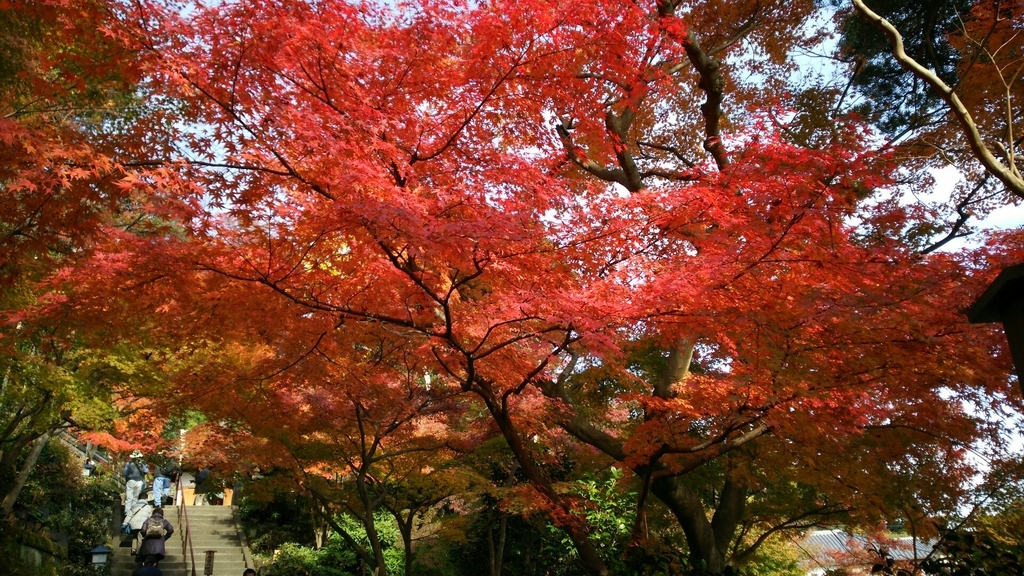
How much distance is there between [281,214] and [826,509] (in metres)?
8.26

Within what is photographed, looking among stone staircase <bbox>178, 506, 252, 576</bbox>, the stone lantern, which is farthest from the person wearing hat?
the stone lantern

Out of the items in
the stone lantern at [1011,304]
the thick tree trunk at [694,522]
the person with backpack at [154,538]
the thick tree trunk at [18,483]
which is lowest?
the thick tree trunk at [694,522]

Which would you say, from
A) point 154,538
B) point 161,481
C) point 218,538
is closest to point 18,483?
point 154,538

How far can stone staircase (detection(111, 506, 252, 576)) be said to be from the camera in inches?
486

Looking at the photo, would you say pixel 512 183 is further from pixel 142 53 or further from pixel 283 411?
pixel 283 411

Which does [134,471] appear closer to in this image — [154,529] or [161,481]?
[161,481]

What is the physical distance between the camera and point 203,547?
537 inches

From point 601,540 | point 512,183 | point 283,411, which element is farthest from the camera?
point 601,540

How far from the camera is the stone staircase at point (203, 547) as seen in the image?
40.5 ft

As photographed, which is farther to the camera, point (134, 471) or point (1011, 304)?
point (134, 471)

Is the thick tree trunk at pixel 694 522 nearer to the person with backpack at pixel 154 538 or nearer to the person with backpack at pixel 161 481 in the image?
the person with backpack at pixel 154 538

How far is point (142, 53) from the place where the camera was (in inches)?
179

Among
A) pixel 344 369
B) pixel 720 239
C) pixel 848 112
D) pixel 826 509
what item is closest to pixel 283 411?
pixel 344 369

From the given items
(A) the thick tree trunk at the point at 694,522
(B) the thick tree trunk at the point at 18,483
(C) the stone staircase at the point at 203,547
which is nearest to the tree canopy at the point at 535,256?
(A) the thick tree trunk at the point at 694,522
